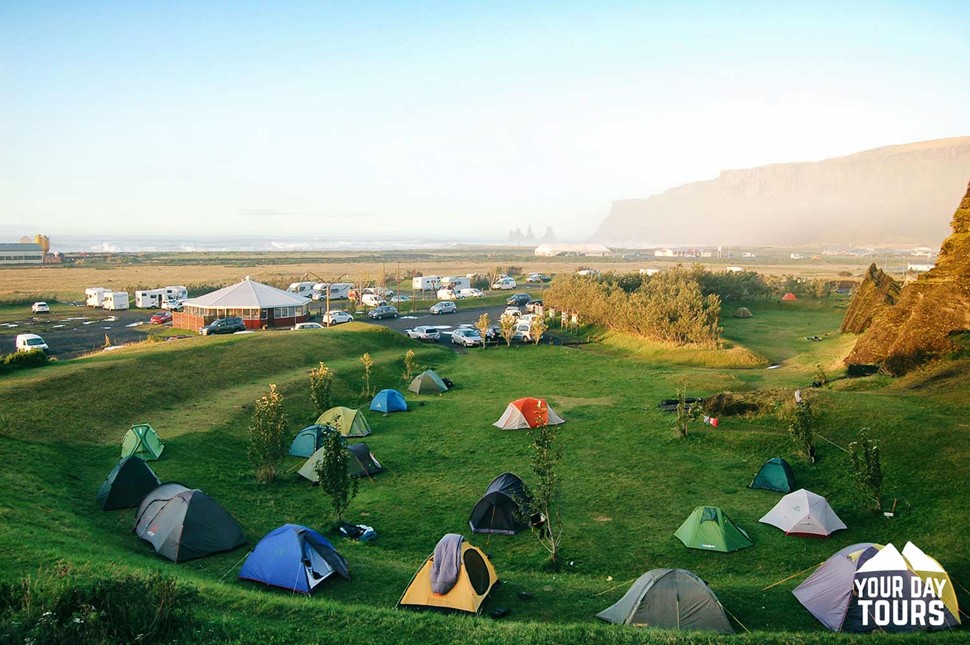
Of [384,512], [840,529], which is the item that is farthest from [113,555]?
[840,529]

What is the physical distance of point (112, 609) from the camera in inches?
339

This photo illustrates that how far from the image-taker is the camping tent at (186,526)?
45.0 feet

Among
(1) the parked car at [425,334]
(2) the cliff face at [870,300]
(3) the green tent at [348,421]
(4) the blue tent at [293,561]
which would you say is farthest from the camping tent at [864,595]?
(1) the parked car at [425,334]

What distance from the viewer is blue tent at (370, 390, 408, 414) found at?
27.3 meters

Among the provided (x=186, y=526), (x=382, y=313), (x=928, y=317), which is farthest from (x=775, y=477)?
(x=382, y=313)

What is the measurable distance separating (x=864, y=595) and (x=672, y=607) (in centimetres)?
322

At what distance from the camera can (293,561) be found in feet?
40.2

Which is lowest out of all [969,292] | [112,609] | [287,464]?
[287,464]

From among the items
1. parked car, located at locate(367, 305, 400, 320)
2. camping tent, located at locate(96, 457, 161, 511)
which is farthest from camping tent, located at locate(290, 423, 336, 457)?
parked car, located at locate(367, 305, 400, 320)

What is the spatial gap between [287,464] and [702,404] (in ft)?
47.4

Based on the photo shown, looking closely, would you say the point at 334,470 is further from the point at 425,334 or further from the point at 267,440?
the point at 425,334

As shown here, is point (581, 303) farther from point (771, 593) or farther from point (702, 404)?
point (771, 593)

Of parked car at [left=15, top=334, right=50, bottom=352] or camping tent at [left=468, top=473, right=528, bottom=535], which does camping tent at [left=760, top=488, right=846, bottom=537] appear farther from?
parked car at [left=15, top=334, right=50, bottom=352]

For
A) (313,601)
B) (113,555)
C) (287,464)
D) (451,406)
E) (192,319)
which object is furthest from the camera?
(192,319)
